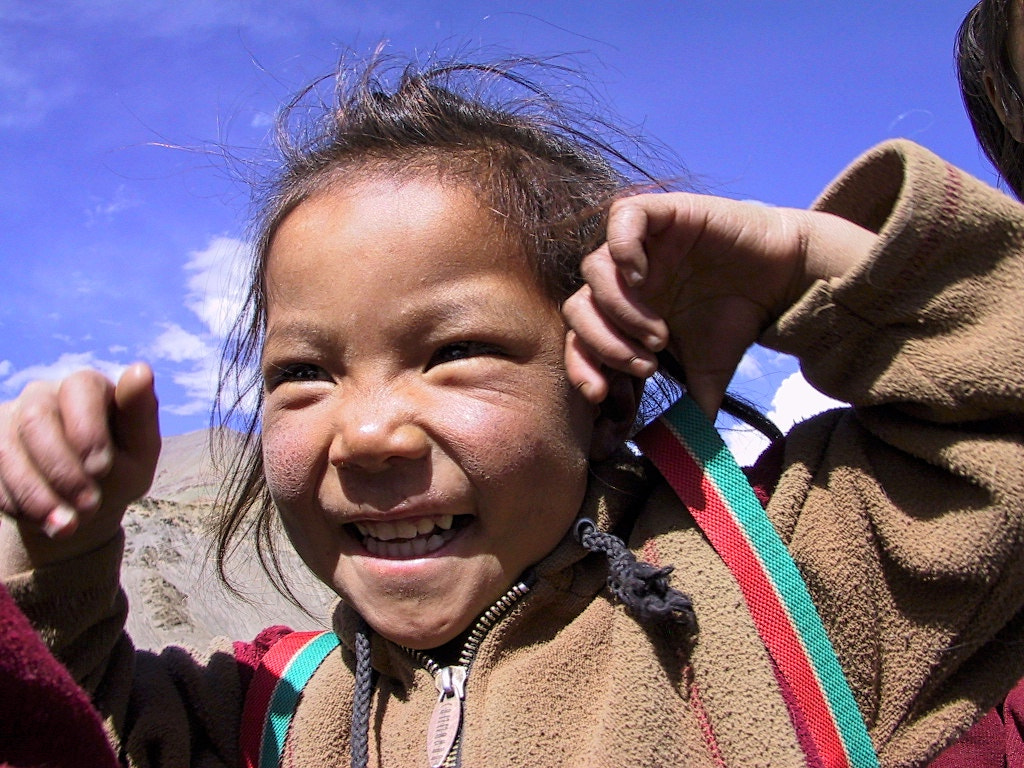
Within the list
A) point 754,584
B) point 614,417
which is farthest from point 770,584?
point 614,417

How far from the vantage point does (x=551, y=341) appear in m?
1.47

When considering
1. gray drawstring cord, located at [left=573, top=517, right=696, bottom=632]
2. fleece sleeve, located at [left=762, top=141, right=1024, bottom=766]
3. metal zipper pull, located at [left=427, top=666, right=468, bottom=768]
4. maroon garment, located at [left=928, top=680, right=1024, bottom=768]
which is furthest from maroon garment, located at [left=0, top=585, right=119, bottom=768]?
maroon garment, located at [left=928, top=680, right=1024, bottom=768]

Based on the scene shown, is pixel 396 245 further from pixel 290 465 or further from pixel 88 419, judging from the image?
pixel 88 419

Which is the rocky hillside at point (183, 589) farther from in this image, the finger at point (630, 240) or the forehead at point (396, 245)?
the finger at point (630, 240)

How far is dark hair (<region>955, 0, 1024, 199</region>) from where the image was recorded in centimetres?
223

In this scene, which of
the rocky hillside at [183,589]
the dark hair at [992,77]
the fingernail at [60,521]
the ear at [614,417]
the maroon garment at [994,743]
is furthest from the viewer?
the rocky hillside at [183,589]

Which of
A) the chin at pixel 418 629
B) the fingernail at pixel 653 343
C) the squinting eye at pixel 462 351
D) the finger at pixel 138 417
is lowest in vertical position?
the chin at pixel 418 629

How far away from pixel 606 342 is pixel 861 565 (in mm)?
528

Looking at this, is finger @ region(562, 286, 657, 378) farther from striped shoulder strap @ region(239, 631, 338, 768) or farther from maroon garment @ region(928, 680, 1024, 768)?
maroon garment @ region(928, 680, 1024, 768)

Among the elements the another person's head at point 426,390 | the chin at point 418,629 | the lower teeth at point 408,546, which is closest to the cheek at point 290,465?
the another person's head at point 426,390

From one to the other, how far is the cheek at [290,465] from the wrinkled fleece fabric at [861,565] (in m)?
0.38

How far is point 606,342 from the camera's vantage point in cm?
135

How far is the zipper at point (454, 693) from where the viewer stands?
140 centimetres

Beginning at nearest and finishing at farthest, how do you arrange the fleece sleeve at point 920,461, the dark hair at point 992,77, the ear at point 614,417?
the fleece sleeve at point 920,461
the ear at point 614,417
the dark hair at point 992,77
